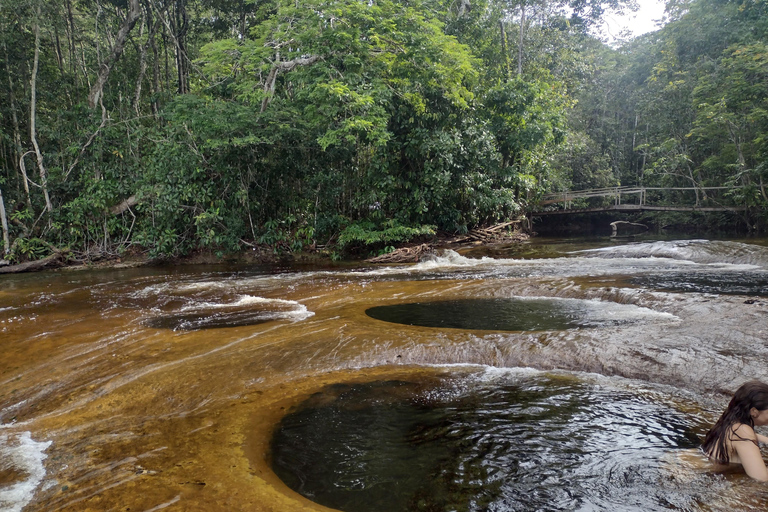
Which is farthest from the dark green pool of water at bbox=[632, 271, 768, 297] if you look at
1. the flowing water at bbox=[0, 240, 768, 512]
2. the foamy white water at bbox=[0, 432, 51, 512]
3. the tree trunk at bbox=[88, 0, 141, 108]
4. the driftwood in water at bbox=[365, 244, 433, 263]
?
the tree trunk at bbox=[88, 0, 141, 108]

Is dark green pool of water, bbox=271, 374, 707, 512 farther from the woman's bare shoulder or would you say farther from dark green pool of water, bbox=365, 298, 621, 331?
dark green pool of water, bbox=365, 298, 621, 331

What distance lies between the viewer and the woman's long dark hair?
270cm

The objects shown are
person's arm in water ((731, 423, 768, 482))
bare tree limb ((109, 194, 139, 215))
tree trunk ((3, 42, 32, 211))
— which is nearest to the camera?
person's arm in water ((731, 423, 768, 482))

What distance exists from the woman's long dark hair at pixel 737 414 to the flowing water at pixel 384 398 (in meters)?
0.11

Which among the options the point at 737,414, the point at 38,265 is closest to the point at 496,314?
the point at 737,414

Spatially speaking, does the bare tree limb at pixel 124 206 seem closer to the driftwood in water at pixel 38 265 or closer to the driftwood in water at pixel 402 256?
the driftwood in water at pixel 38 265

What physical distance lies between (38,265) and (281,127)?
7230 mm

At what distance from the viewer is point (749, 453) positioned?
268cm

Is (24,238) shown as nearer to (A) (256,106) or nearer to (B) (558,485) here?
(A) (256,106)

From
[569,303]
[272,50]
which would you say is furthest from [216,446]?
[272,50]

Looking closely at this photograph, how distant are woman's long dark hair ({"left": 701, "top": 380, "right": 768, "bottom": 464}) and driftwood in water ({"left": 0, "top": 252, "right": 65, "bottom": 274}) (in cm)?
1451

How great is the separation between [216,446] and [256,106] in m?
11.5

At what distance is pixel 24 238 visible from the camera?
12859mm

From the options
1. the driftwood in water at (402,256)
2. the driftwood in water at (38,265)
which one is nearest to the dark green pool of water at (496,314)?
A: the driftwood in water at (402,256)
